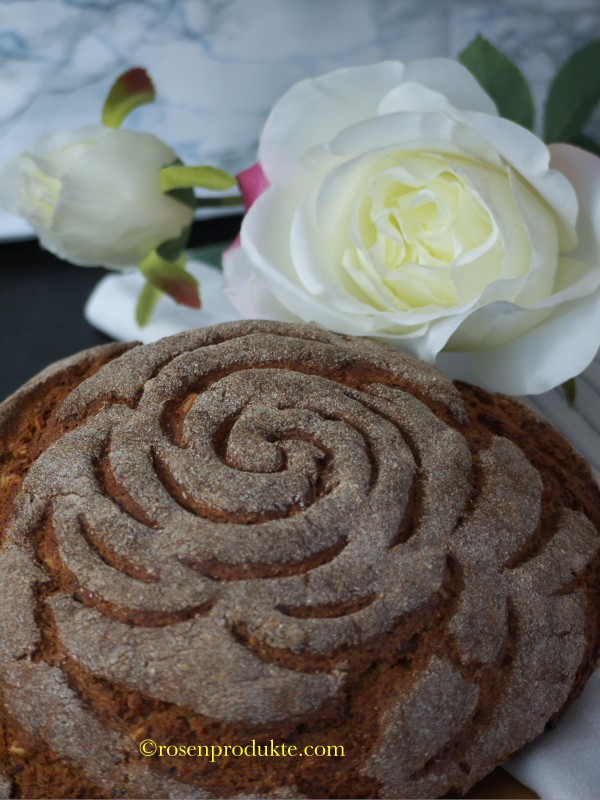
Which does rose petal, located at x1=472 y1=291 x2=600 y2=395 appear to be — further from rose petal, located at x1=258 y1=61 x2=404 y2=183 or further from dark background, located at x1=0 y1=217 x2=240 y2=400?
dark background, located at x1=0 y1=217 x2=240 y2=400

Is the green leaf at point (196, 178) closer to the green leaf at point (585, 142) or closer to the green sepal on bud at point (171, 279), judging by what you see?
the green sepal on bud at point (171, 279)

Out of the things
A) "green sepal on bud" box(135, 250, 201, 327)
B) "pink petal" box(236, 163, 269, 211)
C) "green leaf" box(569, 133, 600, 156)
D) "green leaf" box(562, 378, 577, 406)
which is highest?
"pink petal" box(236, 163, 269, 211)

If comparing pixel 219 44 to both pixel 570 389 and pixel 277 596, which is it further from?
pixel 277 596

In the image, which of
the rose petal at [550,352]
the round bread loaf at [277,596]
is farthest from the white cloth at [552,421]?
the rose petal at [550,352]

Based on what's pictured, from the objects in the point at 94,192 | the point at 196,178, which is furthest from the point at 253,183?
the point at 94,192

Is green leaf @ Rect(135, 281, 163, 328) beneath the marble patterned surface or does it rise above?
beneath

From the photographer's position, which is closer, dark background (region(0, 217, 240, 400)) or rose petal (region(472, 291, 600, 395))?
rose petal (region(472, 291, 600, 395))

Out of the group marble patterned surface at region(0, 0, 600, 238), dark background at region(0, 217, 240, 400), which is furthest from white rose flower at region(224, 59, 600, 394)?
marble patterned surface at region(0, 0, 600, 238)
